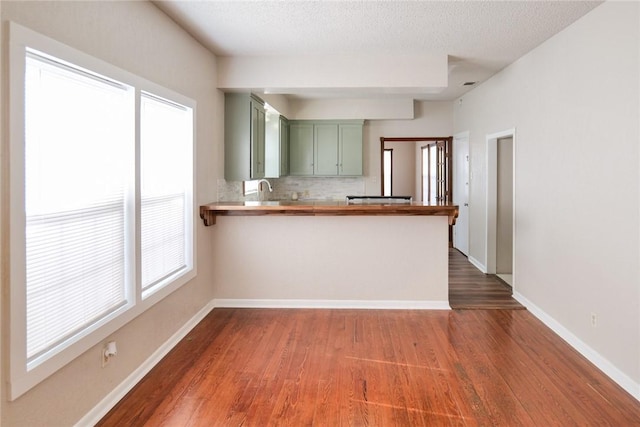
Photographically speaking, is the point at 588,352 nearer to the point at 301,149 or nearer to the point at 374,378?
the point at 374,378

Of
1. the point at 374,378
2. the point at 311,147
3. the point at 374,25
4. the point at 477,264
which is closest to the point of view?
the point at 374,378

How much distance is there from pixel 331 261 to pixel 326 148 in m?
3.14

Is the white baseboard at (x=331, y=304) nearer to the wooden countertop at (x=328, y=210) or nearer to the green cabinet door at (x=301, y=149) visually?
the wooden countertop at (x=328, y=210)

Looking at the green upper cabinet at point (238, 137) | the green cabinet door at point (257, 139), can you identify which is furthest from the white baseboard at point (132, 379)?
the green cabinet door at point (257, 139)

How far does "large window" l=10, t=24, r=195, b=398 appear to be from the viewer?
1.86 m

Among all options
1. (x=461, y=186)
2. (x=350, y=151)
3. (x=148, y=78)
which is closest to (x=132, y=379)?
(x=148, y=78)

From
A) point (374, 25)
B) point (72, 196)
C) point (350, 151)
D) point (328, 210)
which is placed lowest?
point (328, 210)

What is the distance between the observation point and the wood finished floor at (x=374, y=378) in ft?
8.05

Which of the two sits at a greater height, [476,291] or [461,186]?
[461,186]

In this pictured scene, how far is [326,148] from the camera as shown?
7.23 meters

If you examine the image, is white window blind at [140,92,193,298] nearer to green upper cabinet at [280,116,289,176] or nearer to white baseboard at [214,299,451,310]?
white baseboard at [214,299,451,310]

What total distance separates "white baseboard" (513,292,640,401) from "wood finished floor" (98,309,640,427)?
54 millimetres

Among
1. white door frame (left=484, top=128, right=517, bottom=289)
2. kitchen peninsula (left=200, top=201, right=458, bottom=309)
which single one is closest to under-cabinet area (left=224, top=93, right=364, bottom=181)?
kitchen peninsula (left=200, top=201, right=458, bottom=309)

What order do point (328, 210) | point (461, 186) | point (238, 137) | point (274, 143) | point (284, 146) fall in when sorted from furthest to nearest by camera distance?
point (461, 186), point (284, 146), point (274, 143), point (238, 137), point (328, 210)
